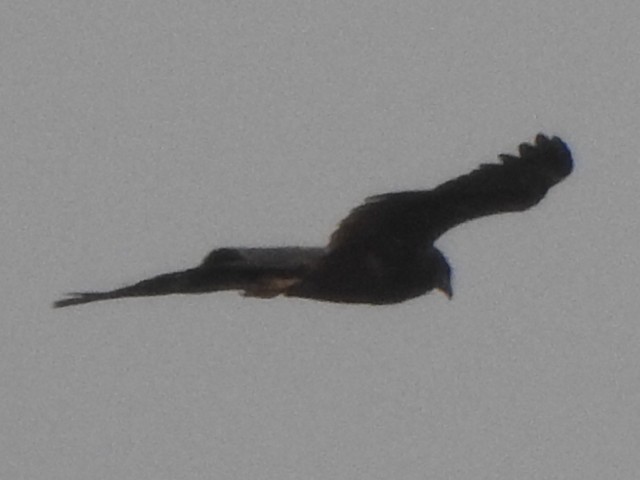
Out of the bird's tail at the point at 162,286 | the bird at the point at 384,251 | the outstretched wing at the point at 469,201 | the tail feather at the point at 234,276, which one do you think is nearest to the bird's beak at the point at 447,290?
the bird at the point at 384,251

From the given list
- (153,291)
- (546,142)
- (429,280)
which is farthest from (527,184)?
(153,291)

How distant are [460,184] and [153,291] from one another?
1.76 m

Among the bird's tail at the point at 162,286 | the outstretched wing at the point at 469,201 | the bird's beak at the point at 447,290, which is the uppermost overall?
the outstretched wing at the point at 469,201

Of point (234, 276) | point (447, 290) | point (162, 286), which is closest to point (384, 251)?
point (447, 290)

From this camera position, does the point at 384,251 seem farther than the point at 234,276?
Yes

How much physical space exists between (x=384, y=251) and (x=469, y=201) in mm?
571

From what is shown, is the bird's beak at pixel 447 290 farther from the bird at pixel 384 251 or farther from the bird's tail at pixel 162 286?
the bird's tail at pixel 162 286

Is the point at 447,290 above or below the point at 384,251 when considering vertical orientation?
below

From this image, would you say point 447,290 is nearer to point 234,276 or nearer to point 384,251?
point 384,251

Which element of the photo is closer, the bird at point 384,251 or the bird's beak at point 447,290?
the bird at point 384,251

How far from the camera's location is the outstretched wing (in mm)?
8492

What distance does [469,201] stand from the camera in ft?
28.5

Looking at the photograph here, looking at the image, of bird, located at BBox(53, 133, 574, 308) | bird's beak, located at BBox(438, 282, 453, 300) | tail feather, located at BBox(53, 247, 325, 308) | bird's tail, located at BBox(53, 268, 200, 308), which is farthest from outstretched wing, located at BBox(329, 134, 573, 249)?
bird's tail, located at BBox(53, 268, 200, 308)

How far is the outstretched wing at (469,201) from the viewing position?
8.49m
